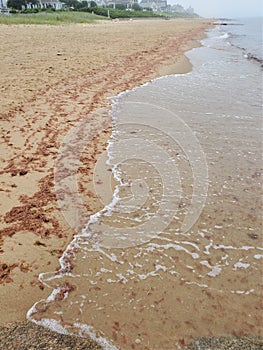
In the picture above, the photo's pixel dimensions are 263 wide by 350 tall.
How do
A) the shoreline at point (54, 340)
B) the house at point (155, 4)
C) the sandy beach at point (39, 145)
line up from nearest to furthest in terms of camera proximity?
the shoreline at point (54, 340), the sandy beach at point (39, 145), the house at point (155, 4)

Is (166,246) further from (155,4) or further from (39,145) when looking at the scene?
(155,4)

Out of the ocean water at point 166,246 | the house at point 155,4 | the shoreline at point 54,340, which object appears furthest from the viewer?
the house at point 155,4

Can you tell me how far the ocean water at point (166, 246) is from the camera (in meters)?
2.47

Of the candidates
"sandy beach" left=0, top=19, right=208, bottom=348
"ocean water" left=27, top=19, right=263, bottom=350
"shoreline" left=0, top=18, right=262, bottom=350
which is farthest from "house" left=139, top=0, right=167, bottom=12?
"shoreline" left=0, top=18, right=262, bottom=350

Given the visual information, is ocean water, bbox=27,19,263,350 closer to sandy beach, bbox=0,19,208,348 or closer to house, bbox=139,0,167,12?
sandy beach, bbox=0,19,208,348

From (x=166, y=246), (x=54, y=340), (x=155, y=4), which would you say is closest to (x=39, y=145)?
(x=166, y=246)

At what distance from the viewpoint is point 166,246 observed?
3.31 metres

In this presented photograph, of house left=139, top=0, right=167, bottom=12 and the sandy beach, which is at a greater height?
house left=139, top=0, right=167, bottom=12

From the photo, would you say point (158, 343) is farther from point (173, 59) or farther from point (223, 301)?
point (173, 59)

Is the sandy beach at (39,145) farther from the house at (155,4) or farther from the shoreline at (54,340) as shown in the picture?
the house at (155,4)

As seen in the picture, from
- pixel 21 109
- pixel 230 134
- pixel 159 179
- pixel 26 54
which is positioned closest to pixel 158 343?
pixel 159 179

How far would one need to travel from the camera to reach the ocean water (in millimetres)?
→ 2469

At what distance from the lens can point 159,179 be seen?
15.1 feet

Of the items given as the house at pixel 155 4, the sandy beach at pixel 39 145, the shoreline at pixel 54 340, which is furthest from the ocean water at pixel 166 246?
the house at pixel 155 4
